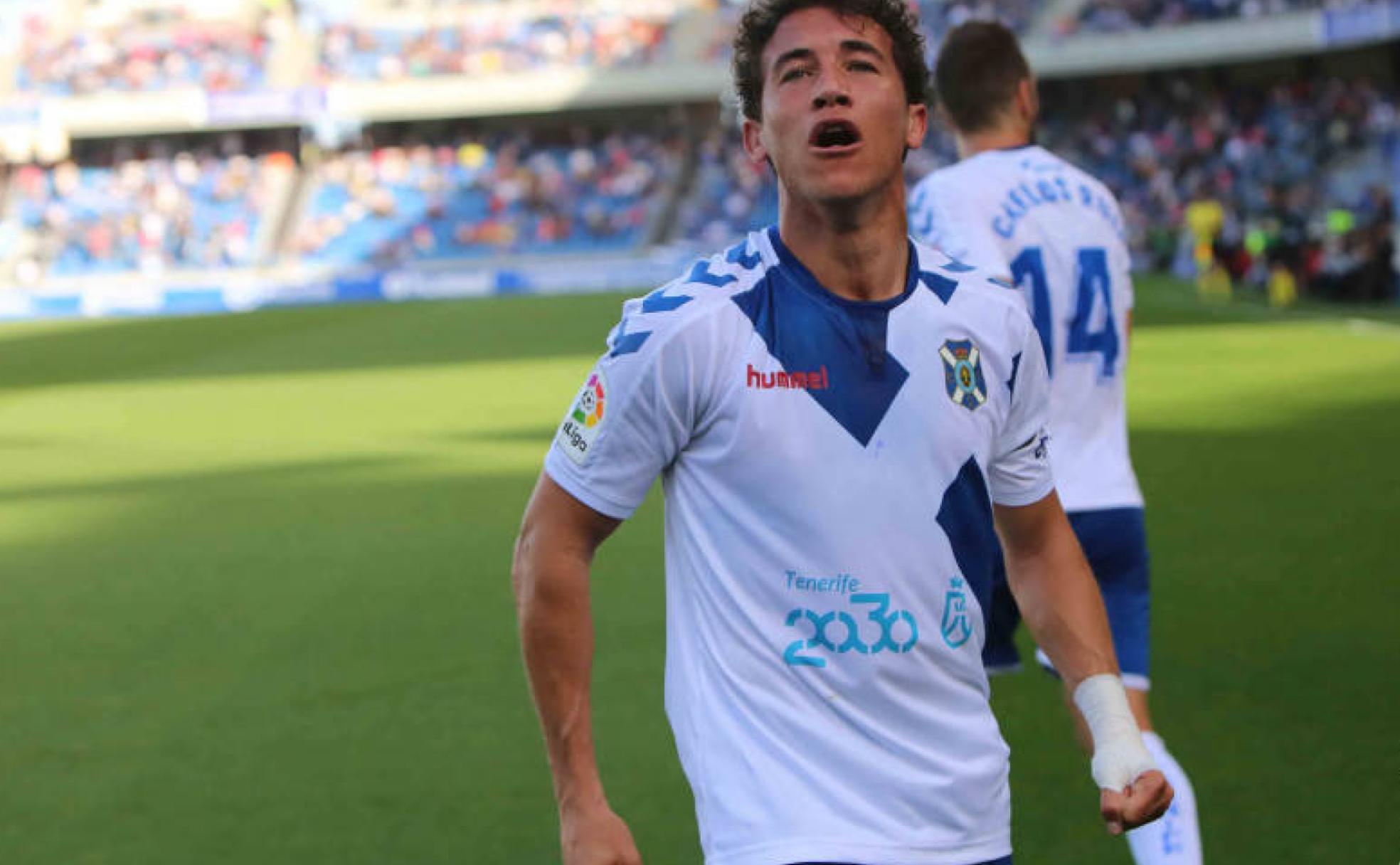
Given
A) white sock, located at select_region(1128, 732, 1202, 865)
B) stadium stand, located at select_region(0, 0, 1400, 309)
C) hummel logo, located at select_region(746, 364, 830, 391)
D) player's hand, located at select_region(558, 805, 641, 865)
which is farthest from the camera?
stadium stand, located at select_region(0, 0, 1400, 309)

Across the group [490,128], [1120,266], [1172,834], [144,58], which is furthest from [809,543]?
[144,58]

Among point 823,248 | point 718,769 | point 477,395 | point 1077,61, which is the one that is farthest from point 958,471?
point 1077,61

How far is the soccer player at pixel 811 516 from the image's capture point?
260 centimetres

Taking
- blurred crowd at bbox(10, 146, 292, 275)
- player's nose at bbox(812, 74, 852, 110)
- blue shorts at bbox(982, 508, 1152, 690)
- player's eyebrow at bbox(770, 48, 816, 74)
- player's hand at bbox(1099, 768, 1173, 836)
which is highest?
player's eyebrow at bbox(770, 48, 816, 74)

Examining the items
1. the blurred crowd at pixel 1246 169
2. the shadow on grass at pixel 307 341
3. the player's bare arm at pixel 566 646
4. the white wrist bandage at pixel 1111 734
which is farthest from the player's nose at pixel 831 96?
the blurred crowd at pixel 1246 169

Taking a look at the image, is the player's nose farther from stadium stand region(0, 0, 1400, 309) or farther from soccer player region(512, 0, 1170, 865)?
stadium stand region(0, 0, 1400, 309)

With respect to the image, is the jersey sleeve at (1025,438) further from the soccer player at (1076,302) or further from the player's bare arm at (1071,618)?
the soccer player at (1076,302)

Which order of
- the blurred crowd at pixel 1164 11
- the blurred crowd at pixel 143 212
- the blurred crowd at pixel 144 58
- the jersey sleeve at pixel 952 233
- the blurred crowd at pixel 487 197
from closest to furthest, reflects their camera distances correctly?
the jersey sleeve at pixel 952 233 < the blurred crowd at pixel 1164 11 < the blurred crowd at pixel 487 197 < the blurred crowd at pixel 143 212 < the blurred crowd at pixel 144 58

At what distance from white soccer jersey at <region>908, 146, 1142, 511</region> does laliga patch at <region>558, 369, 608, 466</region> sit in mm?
2057

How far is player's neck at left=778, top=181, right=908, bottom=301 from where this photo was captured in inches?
106

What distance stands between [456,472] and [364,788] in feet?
24.2

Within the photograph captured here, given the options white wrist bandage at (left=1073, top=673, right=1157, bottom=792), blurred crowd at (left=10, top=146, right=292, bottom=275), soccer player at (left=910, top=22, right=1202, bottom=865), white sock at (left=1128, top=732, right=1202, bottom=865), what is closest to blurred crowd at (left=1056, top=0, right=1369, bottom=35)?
blurred crowd at (left=10, top=146, right=292, bottom=275)

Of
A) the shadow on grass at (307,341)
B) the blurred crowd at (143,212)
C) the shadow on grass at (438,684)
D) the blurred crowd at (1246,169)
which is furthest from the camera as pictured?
the blurred crowd at (143,212)

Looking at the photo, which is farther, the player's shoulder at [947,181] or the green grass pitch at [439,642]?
the green grass pitch at [439,642]
